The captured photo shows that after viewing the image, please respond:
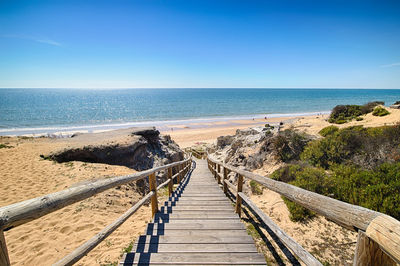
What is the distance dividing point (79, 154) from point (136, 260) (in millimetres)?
8781

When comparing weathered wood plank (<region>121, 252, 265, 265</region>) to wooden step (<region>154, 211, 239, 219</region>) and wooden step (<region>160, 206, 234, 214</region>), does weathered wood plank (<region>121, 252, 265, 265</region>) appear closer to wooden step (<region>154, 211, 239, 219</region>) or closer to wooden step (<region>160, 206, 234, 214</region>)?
wooden step (<region>154, 211, 239, 219</region>)

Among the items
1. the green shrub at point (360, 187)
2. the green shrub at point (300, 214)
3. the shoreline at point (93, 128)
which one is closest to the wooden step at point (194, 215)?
the green shrub at point (300, 214)

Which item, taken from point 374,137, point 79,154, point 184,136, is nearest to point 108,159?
point 79,154

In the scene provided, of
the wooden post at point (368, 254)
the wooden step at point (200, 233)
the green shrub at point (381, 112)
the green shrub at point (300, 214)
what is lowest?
the green shrub at point (300, 214)

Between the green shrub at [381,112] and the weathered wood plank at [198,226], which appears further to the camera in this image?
the green shrub at [381,112]

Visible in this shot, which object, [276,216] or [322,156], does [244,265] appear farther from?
[322,156]

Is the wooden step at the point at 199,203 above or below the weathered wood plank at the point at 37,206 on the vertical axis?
below

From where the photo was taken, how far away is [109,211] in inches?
219

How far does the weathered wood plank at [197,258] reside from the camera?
2.31 m

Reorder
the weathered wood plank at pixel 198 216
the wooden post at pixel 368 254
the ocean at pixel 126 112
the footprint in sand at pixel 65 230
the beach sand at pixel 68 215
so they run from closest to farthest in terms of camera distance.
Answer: the wooden post at pixel 368 254
the weathered wood plank at pixel 198 216
the beach sand at pixel 68 215
the footprint in sand at pixel 65 230
the ocean at pixel 126 112

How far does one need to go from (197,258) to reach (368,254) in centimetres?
190

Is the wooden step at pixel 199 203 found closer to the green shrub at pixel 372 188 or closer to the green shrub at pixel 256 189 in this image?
the green shrub at pixel 256 189

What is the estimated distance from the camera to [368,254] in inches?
40.4

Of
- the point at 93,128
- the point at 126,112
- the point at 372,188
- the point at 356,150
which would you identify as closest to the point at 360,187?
the point at 372,188
